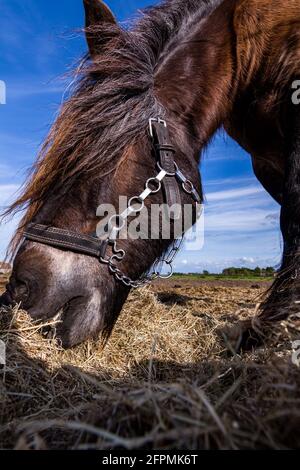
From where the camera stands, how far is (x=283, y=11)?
306 cm

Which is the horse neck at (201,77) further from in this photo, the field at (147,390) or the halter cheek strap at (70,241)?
the field at (147,390)

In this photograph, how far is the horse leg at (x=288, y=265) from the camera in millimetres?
2060

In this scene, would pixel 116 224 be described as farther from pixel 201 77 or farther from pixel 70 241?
pixel 201 77

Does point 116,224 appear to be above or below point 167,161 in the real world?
below

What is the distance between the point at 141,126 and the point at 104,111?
24cm

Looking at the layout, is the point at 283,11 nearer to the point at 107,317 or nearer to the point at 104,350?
the point at 107,317

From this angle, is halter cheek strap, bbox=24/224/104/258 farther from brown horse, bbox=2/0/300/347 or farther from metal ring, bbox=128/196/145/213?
metal ring, bbox=128/196/145/213

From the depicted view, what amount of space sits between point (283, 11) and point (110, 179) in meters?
1.78

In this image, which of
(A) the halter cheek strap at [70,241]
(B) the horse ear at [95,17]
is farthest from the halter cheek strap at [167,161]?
(B) the horse ear at [95,17]

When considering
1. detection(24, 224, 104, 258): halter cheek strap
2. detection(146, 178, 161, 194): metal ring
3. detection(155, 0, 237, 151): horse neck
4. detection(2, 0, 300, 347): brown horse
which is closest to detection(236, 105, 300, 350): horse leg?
detection(2, 0, 300, 347): brown horse

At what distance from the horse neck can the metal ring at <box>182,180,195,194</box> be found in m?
0.32

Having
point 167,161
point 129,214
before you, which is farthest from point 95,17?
point 129,214

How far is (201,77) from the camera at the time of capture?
2.96 metres

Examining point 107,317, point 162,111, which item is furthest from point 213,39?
point 107,317
